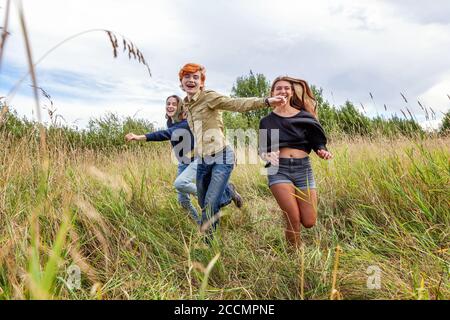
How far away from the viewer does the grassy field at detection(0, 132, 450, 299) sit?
2.26m

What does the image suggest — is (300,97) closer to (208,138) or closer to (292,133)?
(292,133)

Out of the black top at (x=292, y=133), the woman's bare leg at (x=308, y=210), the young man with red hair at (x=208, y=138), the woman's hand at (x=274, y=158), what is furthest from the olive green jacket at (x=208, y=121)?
the woman's bare leg at (x=308, y=210)

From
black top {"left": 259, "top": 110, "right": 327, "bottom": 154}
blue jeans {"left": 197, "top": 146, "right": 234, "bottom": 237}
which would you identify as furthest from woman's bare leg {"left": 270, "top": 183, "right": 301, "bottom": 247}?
blue jeans {"left": 197, "top": 146, "right": 234, "bottom": 237}

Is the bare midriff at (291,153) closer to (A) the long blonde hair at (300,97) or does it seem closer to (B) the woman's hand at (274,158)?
(B) the woman's hand at (274,158)

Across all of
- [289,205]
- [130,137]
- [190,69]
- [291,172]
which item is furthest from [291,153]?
[130,137]

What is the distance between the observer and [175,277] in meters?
2.68

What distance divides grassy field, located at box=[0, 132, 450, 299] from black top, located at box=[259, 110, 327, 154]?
69cm

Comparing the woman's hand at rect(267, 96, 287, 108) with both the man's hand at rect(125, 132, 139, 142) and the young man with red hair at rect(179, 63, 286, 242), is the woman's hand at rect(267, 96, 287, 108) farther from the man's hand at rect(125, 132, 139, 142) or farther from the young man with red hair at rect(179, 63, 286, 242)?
the man's hand at rect(125, 132, 139, 142)

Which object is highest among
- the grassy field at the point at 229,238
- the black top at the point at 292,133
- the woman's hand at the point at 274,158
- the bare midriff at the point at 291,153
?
the black top at the point at 292,133

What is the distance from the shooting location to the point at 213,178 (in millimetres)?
3520

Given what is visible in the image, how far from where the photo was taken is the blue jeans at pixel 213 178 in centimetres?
350

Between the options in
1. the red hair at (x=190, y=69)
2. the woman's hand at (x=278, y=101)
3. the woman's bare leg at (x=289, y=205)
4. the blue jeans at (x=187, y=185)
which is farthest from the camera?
the blue jeans at (x=187, y=185)
